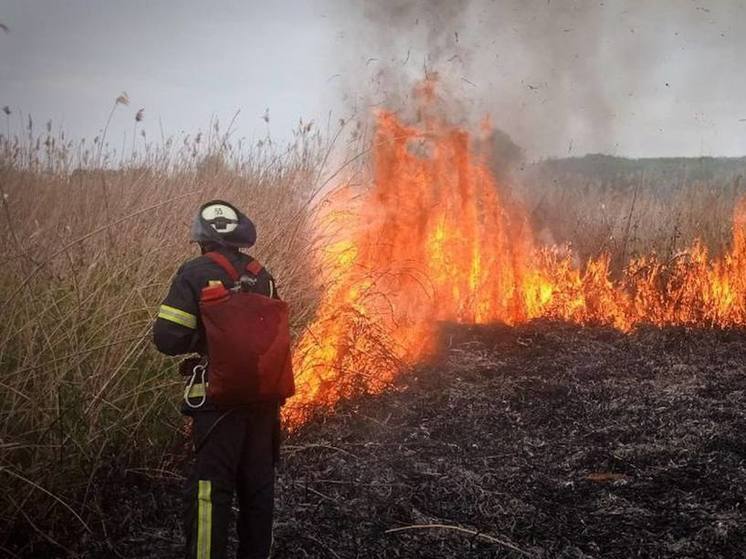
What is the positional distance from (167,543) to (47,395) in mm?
1053

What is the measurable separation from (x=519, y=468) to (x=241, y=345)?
2780 millimetres

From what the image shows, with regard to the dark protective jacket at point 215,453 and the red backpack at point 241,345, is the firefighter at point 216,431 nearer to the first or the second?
the dark protective jacket at point 215,453

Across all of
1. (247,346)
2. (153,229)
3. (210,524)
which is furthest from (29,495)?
(153,229)

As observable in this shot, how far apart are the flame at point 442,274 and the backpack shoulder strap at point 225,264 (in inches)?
105

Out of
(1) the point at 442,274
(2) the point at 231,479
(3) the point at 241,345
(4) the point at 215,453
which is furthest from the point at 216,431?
(1) the point at 442,274

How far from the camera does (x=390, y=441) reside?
5.53m

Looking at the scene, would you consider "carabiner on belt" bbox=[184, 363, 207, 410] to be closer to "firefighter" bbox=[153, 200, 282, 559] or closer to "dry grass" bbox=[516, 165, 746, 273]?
"firefighter" bbox=[153, 200, 282, 559]

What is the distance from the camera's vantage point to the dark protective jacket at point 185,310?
10.7 feet

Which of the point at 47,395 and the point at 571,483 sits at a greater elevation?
the point at 47,395

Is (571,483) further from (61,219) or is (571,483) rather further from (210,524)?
(61,219)

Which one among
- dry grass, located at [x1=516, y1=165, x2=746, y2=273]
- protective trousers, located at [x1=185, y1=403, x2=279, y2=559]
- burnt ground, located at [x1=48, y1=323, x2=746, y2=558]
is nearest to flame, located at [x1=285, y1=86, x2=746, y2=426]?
dry grass, located at [x1=516, y1=165, x2=746, y2=273]

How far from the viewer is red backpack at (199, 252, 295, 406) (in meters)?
3.16

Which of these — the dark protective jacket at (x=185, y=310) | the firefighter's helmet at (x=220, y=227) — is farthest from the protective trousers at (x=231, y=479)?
the firefighter's helmet at (x=220, y=227)

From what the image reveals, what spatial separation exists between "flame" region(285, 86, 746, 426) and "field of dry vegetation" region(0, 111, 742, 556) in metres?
0.56
